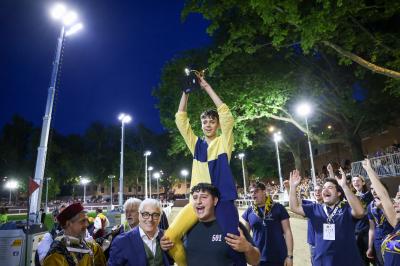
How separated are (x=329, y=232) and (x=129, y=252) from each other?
3.19 m

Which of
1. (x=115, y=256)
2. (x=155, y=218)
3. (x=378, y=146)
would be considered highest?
(x=378, y=146)

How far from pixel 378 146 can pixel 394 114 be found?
1105cm

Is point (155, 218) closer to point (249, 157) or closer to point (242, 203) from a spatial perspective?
point (242, 203)

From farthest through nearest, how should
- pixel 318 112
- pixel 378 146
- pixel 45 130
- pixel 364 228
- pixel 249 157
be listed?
pixel 249 157, pixel 378 146, pixel 318 112, pixel 45 130, pixel 364 228

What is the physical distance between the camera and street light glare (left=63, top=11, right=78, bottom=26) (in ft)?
38.3

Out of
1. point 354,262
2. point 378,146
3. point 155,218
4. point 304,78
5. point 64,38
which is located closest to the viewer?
point 155,218

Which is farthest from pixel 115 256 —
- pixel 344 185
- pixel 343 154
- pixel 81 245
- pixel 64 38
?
pixel 343 154

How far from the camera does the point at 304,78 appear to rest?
22438 millimetres

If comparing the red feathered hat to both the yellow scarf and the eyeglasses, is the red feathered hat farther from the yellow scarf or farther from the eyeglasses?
the yellow scarf

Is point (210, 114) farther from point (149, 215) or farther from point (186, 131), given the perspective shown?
point (149, 215)

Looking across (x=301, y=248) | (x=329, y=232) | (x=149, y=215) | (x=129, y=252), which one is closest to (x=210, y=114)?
(x=149, y=215)

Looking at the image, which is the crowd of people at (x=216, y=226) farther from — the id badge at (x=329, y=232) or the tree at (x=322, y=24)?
the tree at (x=322, y=24)

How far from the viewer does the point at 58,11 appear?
11.6 meters

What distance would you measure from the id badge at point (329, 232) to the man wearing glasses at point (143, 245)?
2693mm
